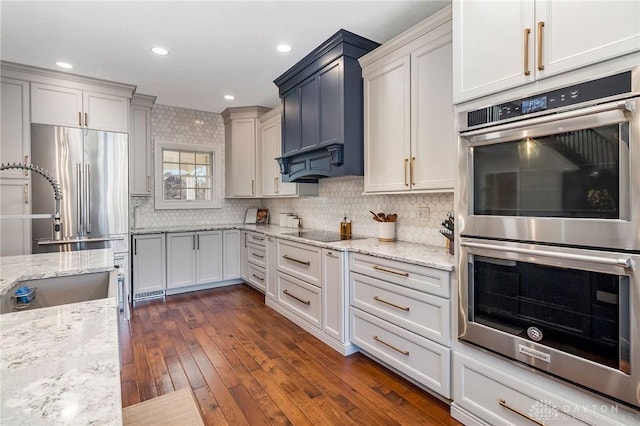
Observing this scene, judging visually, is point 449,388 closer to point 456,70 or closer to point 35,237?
point 456,70

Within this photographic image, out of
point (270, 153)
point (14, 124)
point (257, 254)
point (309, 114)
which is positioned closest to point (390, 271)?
point (309, 114)

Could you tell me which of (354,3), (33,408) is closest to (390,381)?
(33,408)

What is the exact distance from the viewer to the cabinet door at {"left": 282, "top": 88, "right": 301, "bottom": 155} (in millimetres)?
3477

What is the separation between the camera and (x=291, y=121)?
3596mm

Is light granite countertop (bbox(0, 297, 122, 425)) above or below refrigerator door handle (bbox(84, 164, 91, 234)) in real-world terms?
below

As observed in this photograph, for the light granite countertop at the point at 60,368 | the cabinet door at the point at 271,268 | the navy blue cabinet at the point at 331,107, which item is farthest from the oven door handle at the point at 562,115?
the cabinet door at the point at 271,268

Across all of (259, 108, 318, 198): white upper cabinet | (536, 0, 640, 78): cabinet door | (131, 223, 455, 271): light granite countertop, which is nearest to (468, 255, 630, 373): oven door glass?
(131, 223, 455, 271): light granite countertop

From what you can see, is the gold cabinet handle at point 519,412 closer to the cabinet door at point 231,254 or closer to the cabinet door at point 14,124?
the cabinet door at point 231,254

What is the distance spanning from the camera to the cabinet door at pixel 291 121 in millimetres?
3477

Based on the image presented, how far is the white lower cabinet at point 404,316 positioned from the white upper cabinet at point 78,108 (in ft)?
10.9

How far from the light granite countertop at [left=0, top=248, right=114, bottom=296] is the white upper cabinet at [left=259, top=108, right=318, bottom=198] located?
2480mm

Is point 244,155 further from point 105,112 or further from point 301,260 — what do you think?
point 301,260

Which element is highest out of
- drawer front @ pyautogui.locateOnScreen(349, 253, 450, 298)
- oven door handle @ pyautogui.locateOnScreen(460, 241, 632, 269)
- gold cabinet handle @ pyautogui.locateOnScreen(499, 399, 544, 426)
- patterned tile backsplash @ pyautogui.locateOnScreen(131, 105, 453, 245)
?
patterned tile backsplash @ pyautogui.locateOnScreen(131, 105, 453, 245)

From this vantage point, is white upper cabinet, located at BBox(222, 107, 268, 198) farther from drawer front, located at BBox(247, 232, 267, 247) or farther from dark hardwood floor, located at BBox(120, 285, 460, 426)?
dark hardwood floor, located at BBox(120, 285, 460, 426)
